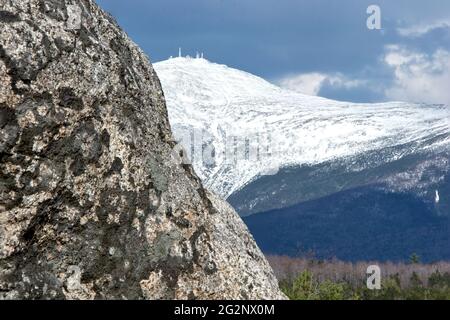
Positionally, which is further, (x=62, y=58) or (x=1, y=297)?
(x=62, y=58)

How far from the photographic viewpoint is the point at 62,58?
9961mm

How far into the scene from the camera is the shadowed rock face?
31.0ft

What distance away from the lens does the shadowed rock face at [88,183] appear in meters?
9.46

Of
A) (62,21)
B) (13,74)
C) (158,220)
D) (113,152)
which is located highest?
(62,21)

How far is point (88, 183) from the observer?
9.84 m

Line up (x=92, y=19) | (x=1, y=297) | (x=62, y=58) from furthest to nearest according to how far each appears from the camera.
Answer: (x=92, y=19)
(x=62, y=58)
(x=1, y=297)

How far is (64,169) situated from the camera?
969 cm

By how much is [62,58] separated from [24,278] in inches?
99.0

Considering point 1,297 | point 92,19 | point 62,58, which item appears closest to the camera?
point 1,297

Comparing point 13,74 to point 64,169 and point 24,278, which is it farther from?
point 24,278

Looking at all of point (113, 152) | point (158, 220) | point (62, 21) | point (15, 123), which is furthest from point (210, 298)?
point (62, 21)

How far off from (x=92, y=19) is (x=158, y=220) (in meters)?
2.66
